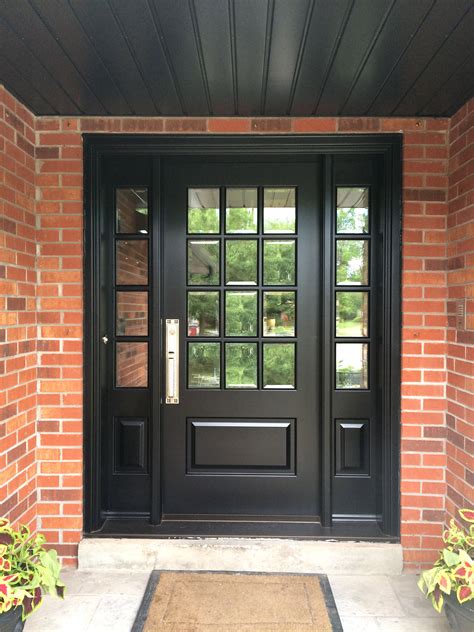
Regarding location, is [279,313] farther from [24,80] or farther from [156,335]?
[24,80]

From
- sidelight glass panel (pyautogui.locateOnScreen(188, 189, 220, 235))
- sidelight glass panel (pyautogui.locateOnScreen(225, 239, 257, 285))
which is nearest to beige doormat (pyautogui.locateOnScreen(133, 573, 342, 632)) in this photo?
sidelight glass panel (pyautogui.locateOnScreen(225, 239, 257, 285))

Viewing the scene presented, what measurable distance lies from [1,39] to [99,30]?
406 mm

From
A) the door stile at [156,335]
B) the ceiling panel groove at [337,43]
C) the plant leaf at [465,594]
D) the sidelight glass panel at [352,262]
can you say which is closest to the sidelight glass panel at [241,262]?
the door stile at [156,335]

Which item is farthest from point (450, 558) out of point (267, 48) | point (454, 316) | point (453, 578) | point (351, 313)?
point (267, 48)

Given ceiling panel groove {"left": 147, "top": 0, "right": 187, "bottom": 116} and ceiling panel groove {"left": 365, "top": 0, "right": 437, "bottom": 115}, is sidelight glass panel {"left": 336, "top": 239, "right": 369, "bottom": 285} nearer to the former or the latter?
ceiling panel groove {"left": 365, "top": 0, "right": 437, "bottom": 115}

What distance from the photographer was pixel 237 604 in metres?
2.08

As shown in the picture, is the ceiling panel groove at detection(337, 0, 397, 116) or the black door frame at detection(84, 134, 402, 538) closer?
the ceiling panel groove at detection(337, 0, 397, 116)

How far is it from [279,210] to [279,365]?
3.10 feet

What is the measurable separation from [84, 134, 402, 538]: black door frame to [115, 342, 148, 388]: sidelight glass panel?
0.16m

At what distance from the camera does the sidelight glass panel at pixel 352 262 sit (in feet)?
8.42

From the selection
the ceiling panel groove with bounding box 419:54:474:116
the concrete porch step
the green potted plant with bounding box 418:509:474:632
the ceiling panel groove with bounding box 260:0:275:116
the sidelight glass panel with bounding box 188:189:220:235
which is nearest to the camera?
the ceiling panel groove with bounding box 260:0:275:116

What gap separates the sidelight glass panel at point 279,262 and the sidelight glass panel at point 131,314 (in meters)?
0.75

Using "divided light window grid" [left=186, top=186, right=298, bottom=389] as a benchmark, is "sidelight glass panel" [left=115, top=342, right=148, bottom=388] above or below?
below

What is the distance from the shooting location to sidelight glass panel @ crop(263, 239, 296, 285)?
260cm
